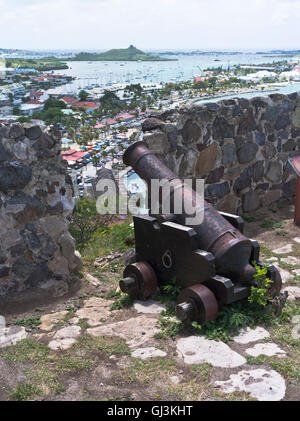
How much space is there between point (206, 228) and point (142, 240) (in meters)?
0.64

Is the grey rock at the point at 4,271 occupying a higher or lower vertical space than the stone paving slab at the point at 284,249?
higher

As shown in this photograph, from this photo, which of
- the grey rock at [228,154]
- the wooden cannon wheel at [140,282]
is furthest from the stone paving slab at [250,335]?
the grey rock at [228,154]

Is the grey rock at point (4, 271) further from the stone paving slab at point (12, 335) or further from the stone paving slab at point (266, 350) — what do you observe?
the stone paving slab at point (266, 350)

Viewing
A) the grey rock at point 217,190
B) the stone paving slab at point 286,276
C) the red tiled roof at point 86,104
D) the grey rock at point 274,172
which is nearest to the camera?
the stone paving slab at point 286,276

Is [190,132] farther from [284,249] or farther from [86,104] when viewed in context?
[86,104]

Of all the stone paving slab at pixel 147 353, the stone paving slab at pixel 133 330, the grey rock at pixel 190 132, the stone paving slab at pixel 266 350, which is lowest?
the stone paving slab at pixel 133 330

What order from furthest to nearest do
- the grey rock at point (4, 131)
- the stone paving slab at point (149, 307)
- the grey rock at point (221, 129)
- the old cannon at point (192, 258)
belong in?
the grey rock at point (221, 129)
the grey rock at point (4, 131)
the stone paving slab at point (149, 307)
the old cannon at point (192, 258)

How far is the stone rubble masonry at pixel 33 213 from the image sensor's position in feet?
11.7

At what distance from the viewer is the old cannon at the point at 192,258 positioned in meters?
2.99

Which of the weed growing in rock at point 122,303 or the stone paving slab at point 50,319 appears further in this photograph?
the weed growing in rock at point 122,303

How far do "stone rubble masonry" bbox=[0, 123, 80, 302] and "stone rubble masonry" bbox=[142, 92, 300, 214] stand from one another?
1.15 metres

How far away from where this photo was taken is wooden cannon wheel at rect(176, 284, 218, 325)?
2.93 m

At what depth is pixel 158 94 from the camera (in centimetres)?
10269

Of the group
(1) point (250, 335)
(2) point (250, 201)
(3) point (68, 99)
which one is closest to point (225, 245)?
(1) point (250, 335)
